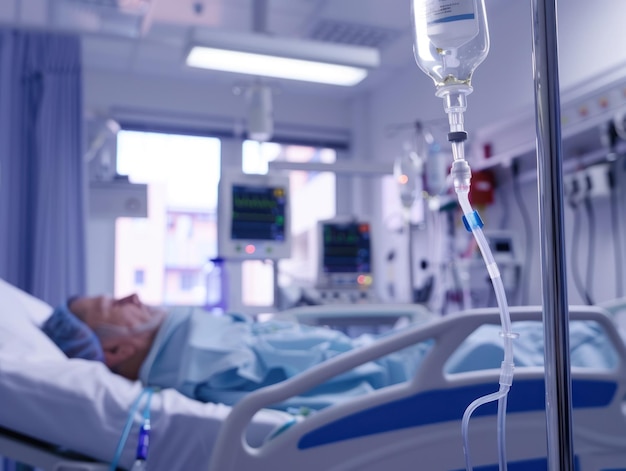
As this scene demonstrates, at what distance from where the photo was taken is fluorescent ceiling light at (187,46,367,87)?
2805 mm

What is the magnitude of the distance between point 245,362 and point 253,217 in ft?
6.63

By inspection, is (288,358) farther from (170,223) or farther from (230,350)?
(170,223)

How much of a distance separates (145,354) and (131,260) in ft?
11.8

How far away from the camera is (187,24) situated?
4344 millimetres

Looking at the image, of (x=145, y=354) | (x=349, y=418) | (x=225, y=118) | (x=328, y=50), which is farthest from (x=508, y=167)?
(x=349, y=418)

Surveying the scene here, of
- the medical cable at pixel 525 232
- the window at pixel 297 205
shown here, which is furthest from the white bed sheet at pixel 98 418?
the window at pixel 297 205

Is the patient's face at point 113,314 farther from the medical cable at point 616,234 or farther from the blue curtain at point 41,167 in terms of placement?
the medical cable at point 616,234

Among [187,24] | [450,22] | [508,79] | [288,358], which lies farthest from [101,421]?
[187,24]

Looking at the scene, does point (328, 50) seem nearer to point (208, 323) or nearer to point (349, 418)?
point (208, 323)

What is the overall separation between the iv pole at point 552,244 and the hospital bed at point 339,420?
0.47 metres

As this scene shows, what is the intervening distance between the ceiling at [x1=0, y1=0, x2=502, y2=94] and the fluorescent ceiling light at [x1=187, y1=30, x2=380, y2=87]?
6 cm

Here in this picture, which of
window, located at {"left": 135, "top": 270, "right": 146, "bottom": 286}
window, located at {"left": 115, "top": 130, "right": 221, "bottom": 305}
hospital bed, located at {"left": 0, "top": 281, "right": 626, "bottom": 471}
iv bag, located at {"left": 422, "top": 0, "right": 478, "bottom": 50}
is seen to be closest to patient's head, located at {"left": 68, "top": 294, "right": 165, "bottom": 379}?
hospital bed, located at {"left": 0, "top": 281, "right": 626, "bottom": 471}

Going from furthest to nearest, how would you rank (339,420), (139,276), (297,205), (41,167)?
(297,205) → (139,276) → (41,167) → (339,420)

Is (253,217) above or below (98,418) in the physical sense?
above
